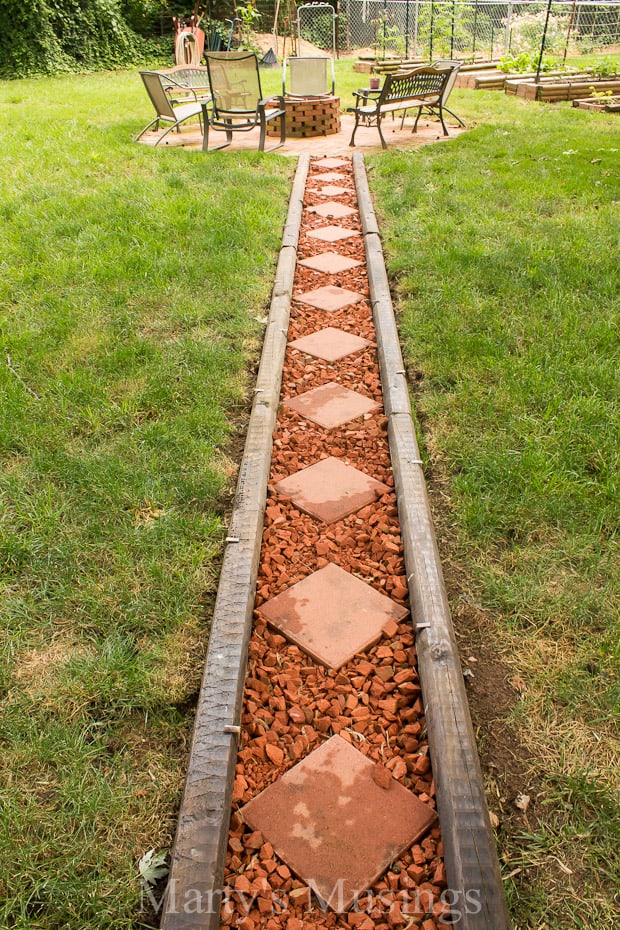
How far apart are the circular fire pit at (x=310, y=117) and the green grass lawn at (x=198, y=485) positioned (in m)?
3.93

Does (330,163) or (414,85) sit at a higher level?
(414,85)

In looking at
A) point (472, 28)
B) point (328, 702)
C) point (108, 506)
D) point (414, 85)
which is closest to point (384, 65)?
point (472, 28)

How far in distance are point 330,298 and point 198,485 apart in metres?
2.20

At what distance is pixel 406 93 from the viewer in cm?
844

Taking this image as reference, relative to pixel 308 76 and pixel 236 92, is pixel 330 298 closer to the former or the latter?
pixel 236 92

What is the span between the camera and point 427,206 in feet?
18.2

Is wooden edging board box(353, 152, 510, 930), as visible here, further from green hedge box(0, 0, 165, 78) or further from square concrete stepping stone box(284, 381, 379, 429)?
green hedge box(0, 0, 165, 78)

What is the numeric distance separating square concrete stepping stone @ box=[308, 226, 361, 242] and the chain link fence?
11.4 metres

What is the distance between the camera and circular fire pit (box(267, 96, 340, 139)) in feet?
28.8

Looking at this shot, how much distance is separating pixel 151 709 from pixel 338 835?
60cm

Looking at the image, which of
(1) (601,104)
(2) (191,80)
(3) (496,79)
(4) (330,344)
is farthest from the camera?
(3) (496,79)

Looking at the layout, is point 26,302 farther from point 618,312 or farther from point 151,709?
point 618,312

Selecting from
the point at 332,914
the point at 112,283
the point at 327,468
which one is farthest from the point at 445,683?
the point at 112,283

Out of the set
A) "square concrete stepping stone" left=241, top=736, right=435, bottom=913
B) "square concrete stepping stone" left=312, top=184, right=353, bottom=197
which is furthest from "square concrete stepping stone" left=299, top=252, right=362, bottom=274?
"square concrete stepping stone" left=241, top=736, right=435, bottom=913
